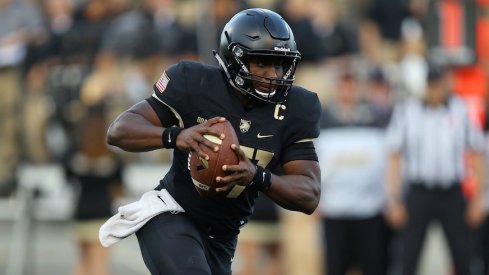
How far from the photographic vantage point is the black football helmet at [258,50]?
6172 mm

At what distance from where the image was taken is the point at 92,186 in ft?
35.8

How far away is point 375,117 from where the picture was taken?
10.4 m

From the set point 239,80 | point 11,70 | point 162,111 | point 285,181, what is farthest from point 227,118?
point 11,70

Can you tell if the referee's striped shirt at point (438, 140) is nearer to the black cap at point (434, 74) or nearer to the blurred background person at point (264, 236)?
the black cap at point (434, 74)

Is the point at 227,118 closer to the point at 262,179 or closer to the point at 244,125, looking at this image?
the point at 244,125

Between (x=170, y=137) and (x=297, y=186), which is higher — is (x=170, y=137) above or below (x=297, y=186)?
above

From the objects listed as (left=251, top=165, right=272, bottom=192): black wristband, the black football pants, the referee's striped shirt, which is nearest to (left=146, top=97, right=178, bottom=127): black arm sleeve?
the black football pants

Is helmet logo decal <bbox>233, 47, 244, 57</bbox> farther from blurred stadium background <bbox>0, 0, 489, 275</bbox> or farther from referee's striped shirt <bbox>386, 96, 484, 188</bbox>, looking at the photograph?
blurred stadium background <bbox>0, 0, 489, 275</bbox>

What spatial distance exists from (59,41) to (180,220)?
759cm

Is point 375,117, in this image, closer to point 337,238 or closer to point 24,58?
point 337,238

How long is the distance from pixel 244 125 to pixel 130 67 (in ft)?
23.6

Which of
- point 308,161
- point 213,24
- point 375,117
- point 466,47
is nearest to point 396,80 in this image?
point 466,47

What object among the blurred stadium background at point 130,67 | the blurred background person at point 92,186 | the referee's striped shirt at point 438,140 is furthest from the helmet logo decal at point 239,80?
the blurred stadium background at point 130,67

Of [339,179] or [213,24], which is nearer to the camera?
[339,179]
